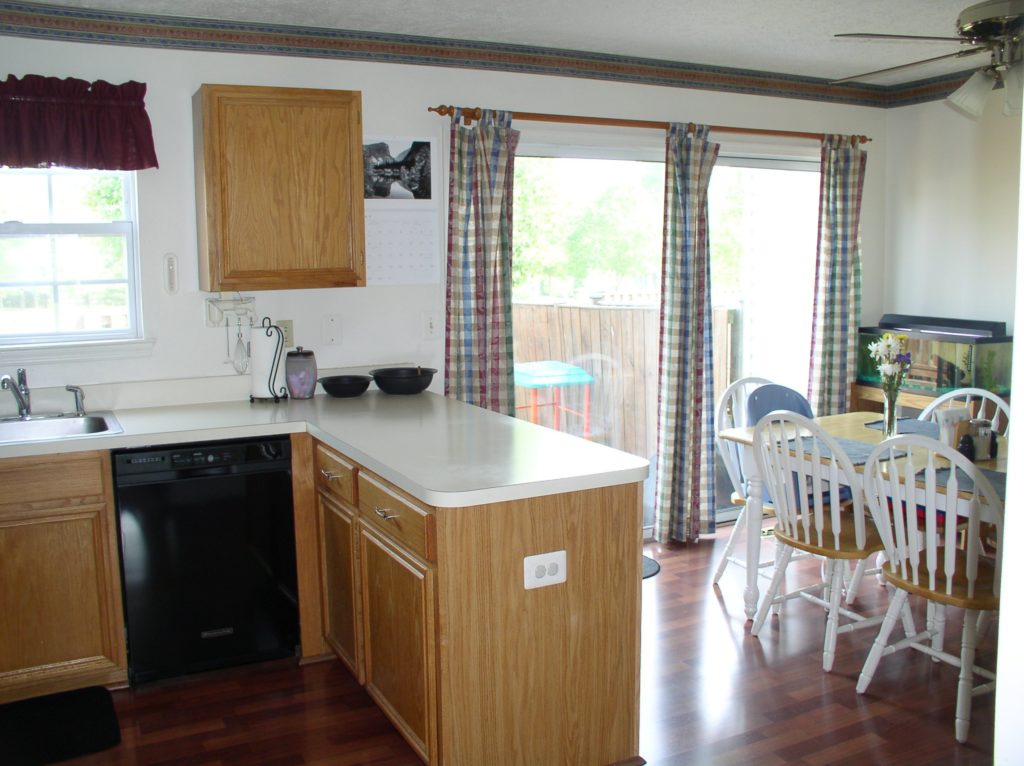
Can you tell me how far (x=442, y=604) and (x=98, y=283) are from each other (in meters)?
2.14

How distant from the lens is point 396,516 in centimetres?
257

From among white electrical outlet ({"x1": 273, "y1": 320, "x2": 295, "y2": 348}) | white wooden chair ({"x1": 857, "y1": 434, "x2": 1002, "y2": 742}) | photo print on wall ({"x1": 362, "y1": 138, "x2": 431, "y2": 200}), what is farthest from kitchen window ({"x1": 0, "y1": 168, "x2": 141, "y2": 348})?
white wooden chair ({"x1": 857, "y1": 434, "x2": 1002, "y2": 742})

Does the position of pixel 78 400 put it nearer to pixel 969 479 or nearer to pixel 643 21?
pixel 643 21

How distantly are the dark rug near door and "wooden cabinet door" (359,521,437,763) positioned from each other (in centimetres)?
82

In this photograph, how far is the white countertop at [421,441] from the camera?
7.91 ft

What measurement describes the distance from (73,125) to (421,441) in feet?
5.76

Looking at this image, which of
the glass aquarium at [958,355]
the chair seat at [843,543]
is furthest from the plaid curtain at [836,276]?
the chair seat at [843,543]

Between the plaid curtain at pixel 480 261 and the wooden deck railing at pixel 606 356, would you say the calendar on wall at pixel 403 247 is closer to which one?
the plaid curtain at pixel 480 261

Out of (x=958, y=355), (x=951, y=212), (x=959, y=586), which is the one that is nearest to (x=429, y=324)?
(x=959, y=586)

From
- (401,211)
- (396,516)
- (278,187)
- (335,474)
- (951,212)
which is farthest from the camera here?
(951,212)

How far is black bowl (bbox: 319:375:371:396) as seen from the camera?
377cm

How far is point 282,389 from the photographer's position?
12.3 feet

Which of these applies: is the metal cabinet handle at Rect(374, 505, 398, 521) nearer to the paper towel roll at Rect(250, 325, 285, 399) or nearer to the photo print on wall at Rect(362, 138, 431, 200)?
the paper towel roll at Rect(250, 325, 285, 399)

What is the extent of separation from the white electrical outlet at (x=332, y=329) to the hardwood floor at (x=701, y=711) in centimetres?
131
